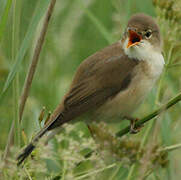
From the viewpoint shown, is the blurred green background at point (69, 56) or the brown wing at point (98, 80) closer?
the blurred green background at point (69, 56)

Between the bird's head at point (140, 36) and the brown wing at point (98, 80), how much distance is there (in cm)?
9

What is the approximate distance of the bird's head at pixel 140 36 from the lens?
3.31 metres

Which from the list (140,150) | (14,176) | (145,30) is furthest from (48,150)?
(145,30)

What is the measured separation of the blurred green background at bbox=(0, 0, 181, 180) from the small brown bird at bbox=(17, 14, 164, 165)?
0.12 meters

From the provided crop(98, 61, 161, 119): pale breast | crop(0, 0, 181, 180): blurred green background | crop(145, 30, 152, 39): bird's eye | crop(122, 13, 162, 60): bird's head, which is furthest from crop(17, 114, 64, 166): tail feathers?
crop(145, 30, 152, 39): bird's eye

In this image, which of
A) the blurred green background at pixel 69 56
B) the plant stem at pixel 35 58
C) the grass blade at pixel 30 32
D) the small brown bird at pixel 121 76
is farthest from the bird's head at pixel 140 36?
the grass blade at pixel 30 32

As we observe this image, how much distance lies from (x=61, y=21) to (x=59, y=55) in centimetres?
48

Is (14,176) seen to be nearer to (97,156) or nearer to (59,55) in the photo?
(97,156)

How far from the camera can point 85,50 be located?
14.6 feet

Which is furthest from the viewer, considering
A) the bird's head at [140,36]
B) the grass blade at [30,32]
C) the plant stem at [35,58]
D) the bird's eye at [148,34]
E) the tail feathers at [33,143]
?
the bird's eye at [148,34]

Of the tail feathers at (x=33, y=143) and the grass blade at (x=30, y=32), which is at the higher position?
the grass blade at (x=30, y=32)

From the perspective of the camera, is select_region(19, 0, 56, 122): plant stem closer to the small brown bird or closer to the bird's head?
the small brown bird

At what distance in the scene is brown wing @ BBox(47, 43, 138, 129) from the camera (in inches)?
125

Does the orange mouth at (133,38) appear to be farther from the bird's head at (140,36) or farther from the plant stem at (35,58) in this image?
the plant stem at (35,58)
